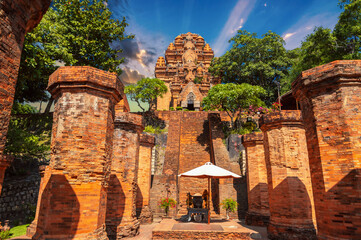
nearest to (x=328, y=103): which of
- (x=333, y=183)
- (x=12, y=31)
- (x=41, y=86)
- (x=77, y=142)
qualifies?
(x=333, y=183)

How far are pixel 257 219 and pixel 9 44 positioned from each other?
11.1 meters

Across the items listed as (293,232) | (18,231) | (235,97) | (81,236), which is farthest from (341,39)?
(18,231)

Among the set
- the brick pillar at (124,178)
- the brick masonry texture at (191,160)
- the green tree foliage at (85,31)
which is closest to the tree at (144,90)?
the brick masonry texture at (191,160)

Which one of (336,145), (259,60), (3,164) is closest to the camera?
(336,145)

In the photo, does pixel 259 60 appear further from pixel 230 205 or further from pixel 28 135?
pixel 28 135

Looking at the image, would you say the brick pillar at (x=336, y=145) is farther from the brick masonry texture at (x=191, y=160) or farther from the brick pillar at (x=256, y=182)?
the brick masonry texture at (x=191, y=160)

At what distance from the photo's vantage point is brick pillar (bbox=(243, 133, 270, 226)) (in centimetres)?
1051

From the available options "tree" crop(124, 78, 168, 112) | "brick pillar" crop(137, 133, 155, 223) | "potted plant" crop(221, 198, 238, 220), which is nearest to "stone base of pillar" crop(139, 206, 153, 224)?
"brick pillar" crop(137, 133, 155, 223)

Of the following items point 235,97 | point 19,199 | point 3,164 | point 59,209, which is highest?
point 235,97

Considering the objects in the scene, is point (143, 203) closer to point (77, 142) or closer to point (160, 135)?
point (77, 142)

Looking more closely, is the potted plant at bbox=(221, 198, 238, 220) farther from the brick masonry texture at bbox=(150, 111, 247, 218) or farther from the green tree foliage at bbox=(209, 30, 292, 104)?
the green tree foliage at bbox=(209, 30, 292, 104)

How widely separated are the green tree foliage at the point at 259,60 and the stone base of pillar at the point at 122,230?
24881 mm

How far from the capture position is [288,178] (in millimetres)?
8219

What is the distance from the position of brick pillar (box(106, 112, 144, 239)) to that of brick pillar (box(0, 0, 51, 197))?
5138mm
